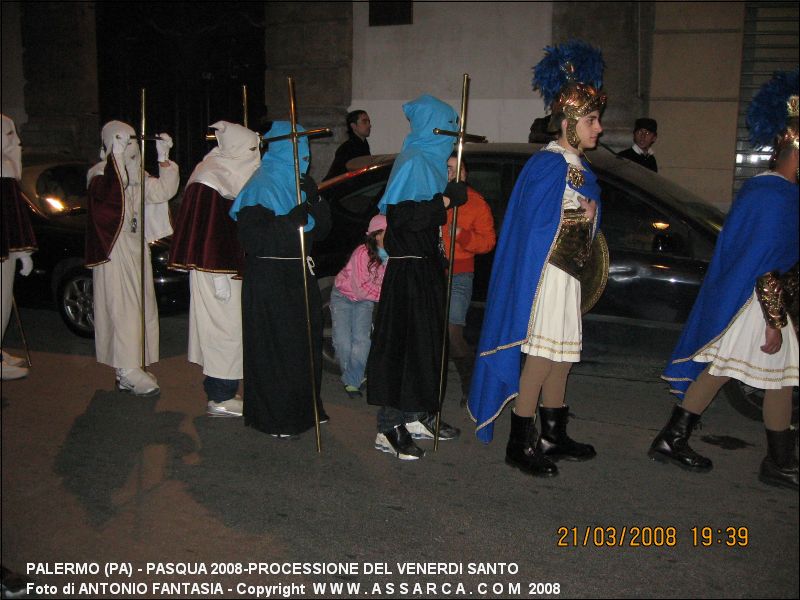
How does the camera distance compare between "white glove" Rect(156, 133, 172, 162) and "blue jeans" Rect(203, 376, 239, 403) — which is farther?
"white glove" Rect(156, 133, 172, 162)

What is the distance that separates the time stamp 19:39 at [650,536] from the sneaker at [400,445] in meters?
1.14

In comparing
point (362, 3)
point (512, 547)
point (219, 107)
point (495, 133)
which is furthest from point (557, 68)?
point (219, 107)

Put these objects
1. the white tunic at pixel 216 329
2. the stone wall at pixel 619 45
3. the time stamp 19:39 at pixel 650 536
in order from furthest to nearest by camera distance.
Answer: the stone wall at pixel 619 45
the white tunic at pixel 216 329
the time stamp 19:39 at pixel 650 536

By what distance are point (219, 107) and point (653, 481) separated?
10978 mm

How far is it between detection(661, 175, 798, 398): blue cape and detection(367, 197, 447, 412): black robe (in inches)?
56.4

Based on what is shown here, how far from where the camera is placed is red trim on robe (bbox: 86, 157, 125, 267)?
5.80m

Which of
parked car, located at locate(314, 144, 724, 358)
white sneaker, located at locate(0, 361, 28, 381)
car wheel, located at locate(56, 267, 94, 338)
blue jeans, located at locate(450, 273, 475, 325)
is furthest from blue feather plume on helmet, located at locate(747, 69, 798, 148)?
car wheel, located at locate(56, 267, 94, 338)

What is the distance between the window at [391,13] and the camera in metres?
11.2

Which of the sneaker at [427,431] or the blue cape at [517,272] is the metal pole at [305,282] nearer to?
the sneaker at [427,431]

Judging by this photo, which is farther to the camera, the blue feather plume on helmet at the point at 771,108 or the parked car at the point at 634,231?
the parked car at the point at 634,231

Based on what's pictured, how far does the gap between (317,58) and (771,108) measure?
8.73 m

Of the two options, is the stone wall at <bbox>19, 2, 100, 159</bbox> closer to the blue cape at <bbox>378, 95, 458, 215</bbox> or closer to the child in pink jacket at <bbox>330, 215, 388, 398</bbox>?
the child in pink jacket at <bbox>330, 215, 388, 398</bbox>

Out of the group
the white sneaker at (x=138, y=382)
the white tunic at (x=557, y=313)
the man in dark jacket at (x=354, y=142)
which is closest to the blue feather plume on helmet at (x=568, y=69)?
the white tunic at (x=557, y=313)

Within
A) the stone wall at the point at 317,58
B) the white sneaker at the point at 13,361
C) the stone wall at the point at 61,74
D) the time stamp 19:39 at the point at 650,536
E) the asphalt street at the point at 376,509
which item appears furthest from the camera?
the stone wall at the point at 61,74
